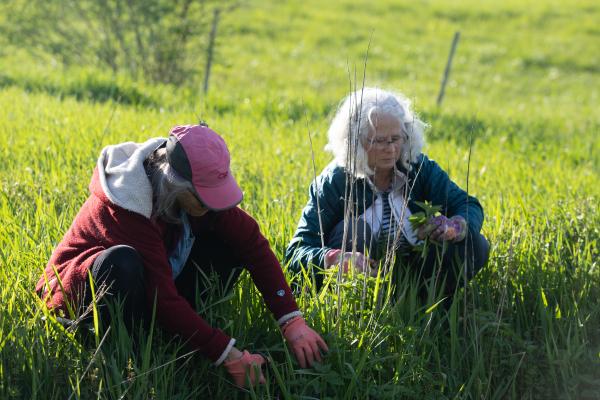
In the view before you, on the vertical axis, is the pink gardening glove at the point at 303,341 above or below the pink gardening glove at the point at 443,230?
below

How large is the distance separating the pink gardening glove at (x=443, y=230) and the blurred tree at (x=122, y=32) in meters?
7.31

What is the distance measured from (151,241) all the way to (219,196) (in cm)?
29

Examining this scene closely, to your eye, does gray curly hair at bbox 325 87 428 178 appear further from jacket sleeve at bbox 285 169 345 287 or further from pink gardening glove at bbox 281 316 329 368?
pink gardening glove at bbox 281 316 329 368

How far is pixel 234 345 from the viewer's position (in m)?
3.13

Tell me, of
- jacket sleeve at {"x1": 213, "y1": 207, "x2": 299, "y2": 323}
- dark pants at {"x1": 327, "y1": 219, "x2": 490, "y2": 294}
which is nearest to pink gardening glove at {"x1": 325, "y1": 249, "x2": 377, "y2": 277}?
dark pants at {"x1": 327, "y1": 219, "x2": 490, "y2": 294}

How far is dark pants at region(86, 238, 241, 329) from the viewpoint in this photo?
282 centimetres

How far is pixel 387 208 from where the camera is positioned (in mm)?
3900

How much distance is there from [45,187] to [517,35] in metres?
20.0

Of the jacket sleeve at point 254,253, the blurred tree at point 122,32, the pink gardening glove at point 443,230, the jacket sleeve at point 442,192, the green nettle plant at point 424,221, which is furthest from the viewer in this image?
the blurred tree at point 122,32

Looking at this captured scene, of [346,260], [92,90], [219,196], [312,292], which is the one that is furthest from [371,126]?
[92,90]

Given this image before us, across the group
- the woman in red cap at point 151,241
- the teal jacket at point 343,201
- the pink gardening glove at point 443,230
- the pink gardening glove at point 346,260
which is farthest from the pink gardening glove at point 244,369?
the pink gardening glove at point 443,230

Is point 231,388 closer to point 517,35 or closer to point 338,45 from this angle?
point 338,45

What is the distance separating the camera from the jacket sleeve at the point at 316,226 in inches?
142

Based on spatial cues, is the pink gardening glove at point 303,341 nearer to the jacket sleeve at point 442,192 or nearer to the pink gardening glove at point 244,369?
the pink gardening glove at point 244,369
